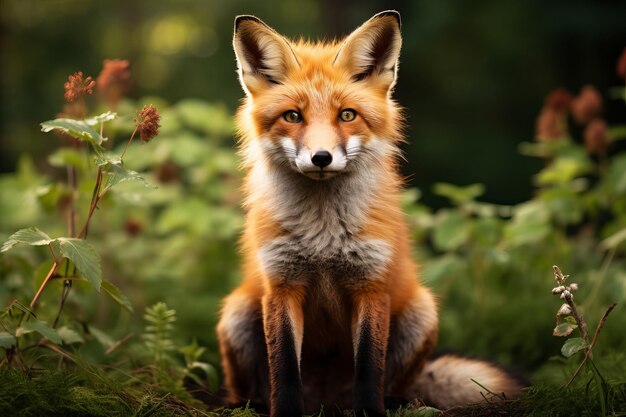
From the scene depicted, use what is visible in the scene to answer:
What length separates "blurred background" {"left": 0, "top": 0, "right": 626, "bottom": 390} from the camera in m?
4.81

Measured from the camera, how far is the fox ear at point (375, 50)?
10.2ft

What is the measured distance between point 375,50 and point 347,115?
38cm

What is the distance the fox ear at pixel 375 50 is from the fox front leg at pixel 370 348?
96cm

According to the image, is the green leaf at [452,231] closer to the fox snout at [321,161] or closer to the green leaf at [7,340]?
the fox snout at [321,161]

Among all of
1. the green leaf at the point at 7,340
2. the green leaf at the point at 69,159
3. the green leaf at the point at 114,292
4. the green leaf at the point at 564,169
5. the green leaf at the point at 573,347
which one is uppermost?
the green leaf at the point at 69,159

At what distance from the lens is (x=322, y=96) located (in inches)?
118

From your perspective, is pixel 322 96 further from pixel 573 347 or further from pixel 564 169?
pixel 564 169

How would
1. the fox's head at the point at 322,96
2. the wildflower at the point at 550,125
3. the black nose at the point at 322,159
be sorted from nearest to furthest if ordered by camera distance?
the black nose at the point at 322,159
the fox's head at the point at 322,96
the wildflower at the point at 550,125

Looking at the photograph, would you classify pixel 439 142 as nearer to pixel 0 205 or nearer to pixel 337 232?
pixel 0 205

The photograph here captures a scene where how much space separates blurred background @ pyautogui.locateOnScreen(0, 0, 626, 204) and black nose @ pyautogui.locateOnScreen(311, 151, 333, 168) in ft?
21.4

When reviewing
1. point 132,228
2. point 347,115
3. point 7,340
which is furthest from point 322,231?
point 132,228

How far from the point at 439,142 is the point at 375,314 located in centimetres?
918

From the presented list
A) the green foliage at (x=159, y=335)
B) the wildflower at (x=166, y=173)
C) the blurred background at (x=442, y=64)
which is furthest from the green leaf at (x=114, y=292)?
the blurred background at (x=442, y=64)

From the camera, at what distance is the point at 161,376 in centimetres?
348
